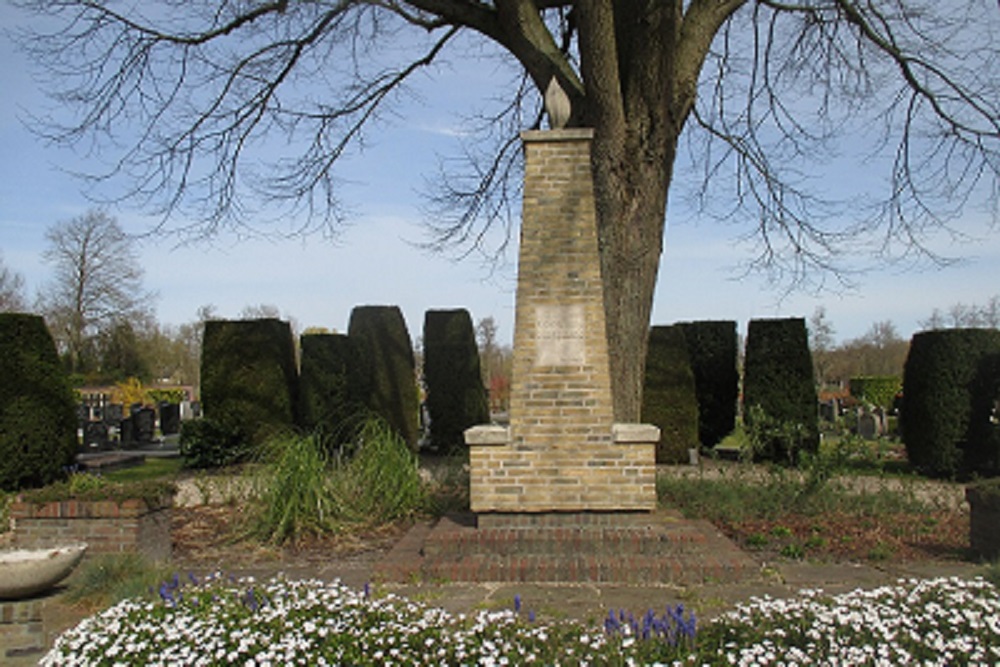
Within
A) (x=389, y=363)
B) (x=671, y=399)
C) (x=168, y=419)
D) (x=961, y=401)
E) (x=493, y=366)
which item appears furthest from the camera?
(x=493, y=366)

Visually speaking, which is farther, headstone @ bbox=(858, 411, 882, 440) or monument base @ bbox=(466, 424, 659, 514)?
headstone @ bbox=(858, 411, 882, 440)

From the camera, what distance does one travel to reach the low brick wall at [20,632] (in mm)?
4121

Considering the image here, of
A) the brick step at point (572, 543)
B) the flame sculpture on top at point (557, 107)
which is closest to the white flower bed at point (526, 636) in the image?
the brick step at point (572, 543)

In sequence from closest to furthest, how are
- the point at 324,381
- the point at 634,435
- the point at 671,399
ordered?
the point at 634,435 → the point at 671,399 → the point at 324,381

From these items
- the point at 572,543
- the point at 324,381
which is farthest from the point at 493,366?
the point at 572,543

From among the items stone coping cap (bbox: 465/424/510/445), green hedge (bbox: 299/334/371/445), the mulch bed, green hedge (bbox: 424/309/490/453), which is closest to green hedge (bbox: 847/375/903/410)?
green hedge (bbox: 424/309/490/453)

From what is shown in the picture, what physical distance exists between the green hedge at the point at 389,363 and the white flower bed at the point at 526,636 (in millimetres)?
11675

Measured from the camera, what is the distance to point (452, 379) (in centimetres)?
1572

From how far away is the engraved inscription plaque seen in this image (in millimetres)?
6242

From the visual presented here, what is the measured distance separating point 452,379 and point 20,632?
11.7 meters

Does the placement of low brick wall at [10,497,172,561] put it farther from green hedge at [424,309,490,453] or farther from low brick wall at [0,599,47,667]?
green hedge at [424,309,490,453]

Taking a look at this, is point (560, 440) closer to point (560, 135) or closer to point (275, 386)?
point (560, 135)

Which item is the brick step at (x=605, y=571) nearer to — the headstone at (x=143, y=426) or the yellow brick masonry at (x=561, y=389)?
the yellow brick masonry at (x=561, y=389)

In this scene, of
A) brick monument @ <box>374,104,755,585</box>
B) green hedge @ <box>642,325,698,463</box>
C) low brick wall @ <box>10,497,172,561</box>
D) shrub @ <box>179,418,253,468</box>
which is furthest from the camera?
shrub @ <box>179,418,253,468</box>
